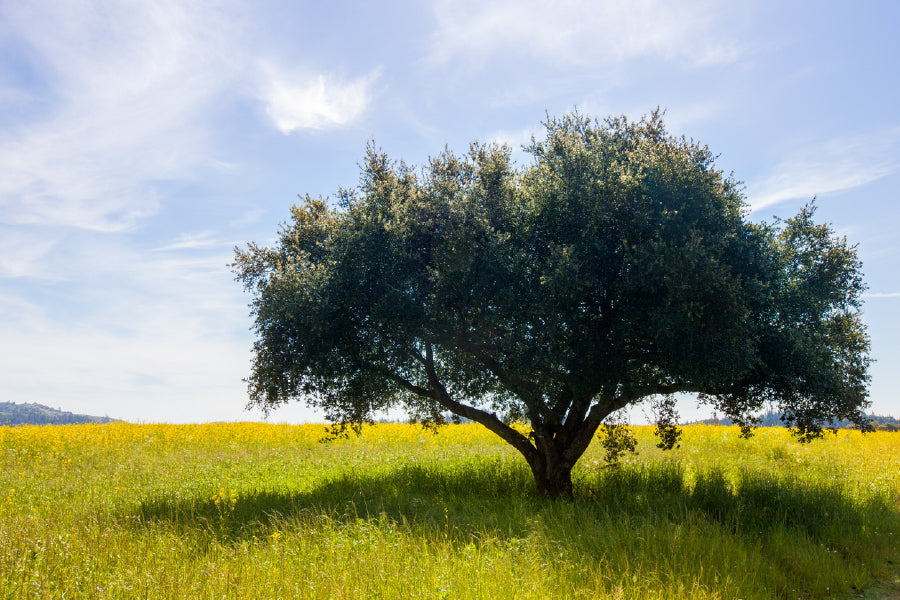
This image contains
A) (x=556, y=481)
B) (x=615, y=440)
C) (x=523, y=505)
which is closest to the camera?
(x=523, y=505)

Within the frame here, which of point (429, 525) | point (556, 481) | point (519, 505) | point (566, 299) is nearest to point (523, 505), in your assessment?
point (519, 505)

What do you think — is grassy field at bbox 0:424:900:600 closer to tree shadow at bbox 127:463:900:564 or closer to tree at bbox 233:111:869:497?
tree shadow at bbox 127:463:900:564

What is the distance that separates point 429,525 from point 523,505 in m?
3.56

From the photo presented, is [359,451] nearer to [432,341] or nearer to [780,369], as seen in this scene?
[432,341]

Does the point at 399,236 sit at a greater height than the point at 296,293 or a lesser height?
greater

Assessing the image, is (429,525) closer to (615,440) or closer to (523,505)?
(523,505)

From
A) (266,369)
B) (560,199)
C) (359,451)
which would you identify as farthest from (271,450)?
(560,199)

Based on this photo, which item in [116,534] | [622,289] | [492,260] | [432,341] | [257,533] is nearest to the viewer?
[116,534]

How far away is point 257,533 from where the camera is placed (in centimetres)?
1229

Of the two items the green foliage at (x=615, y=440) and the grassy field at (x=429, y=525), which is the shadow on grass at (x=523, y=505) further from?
the green foliage at (x=615, y=440)

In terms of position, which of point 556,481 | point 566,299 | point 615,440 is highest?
point 566,299

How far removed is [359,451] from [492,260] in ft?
50.3

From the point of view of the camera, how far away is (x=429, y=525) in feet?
40.5

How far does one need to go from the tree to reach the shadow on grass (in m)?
1.89
